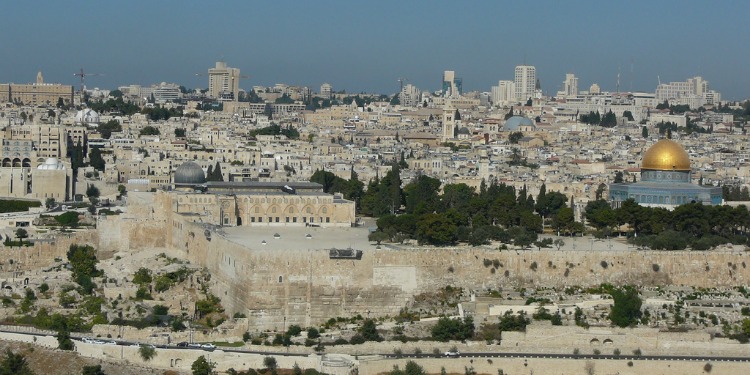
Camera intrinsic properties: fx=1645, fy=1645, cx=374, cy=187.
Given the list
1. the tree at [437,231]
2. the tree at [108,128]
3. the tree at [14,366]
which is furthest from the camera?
the tree at [108,128]

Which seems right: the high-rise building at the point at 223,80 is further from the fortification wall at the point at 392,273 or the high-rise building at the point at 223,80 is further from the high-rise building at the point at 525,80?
the fortification wall at the point at 392,273

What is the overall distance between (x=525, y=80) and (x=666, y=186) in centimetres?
11705

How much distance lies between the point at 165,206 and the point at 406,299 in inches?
394

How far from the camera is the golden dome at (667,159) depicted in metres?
49.8

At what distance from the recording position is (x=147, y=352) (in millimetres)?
32812

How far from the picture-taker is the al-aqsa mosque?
48656 millimetres

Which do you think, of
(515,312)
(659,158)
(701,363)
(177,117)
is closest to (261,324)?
(515,312)

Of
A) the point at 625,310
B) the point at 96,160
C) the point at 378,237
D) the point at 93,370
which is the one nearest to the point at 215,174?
the point at 96,160

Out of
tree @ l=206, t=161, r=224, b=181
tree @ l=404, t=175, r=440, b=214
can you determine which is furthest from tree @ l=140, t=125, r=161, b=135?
tree @ l=404, t=175, r=440, b=214

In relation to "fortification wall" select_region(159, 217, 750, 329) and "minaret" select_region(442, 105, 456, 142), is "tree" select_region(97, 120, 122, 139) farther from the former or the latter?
"fortification wall" select_region(159, 217, 750, 329)

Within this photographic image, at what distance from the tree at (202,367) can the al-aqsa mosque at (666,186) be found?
19.9 m

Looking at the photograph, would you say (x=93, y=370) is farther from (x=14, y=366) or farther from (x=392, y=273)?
(x=392, y=273)

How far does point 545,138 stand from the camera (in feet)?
321

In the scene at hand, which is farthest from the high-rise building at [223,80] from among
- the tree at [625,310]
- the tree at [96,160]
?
the tree at [625,310]
